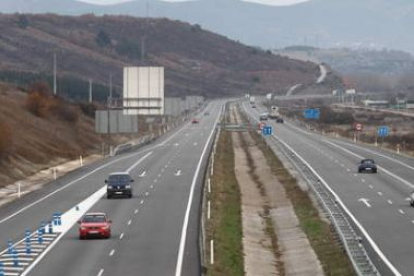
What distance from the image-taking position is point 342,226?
4972cm

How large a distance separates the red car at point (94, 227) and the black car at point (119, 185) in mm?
17976

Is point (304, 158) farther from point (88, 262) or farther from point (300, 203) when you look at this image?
point (88, 262)

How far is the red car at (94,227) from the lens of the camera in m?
46.5

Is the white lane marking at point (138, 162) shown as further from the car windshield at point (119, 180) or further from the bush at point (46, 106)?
the car windshield at point (119, 180)

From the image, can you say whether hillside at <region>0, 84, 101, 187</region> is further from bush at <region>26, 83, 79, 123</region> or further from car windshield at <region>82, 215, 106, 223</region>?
car windshield at <region>82, 215, 106, 223</region>

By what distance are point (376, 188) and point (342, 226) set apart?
2280cm

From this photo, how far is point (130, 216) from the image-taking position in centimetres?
5553

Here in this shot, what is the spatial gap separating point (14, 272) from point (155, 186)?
35658mm

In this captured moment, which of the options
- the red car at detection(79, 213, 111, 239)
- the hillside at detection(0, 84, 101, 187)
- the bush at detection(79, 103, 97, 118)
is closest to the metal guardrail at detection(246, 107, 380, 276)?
the red car at detection(79, 213, 111, 239)

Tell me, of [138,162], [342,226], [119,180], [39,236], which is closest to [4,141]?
[138,162]

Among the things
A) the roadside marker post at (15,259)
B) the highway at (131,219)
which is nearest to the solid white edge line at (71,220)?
the highway at (131,219)

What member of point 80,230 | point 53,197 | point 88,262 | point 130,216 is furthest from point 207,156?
point 88,262

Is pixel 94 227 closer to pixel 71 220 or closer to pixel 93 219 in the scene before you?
pixel 93 219

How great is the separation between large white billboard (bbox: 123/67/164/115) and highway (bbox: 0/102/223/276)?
7.01 metres
